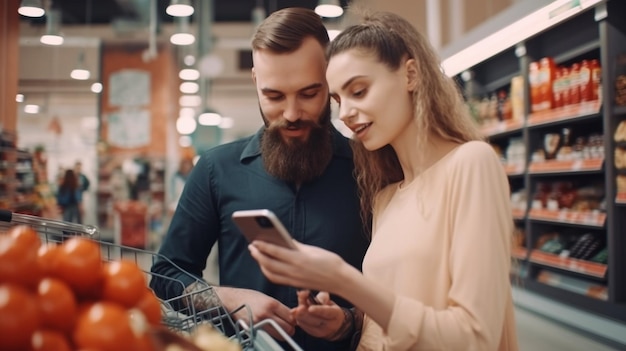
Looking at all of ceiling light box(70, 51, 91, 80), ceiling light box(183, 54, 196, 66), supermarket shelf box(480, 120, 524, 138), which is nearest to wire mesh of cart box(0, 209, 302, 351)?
supermarket shelf box(480, 120, 524, 138)

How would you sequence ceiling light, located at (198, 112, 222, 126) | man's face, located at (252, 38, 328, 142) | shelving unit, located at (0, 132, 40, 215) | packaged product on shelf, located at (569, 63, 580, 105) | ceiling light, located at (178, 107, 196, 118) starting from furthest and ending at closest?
ceiling light, located at (178, 107, 196, 118), ceiling light, located at (198, 112, 222, 126), packaged product on shelf, located at (569, 63, 580, 105), shelving unit, located at (0, 132, 40, 215), man's face, located at (252, 38, 328, 142)

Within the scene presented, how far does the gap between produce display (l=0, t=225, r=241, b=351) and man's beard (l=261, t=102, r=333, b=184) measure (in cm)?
84

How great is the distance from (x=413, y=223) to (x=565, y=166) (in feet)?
13.3

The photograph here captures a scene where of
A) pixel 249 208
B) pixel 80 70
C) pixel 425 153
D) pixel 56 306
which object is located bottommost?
pixel 56 306

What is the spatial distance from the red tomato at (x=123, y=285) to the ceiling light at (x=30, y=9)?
297 cm

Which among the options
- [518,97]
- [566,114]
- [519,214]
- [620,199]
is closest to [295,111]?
[620,199]

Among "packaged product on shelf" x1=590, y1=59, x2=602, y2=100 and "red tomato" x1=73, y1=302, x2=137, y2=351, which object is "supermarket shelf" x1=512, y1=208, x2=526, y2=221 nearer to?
"packaged product on shelf" x1=590, y1=59, x2=602, y2=100

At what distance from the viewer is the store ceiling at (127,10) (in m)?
12.8

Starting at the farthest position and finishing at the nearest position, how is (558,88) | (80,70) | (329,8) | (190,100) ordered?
(190,100)
(80,70)
(329,8)
(558,88)

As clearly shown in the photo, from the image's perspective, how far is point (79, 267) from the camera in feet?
2.68

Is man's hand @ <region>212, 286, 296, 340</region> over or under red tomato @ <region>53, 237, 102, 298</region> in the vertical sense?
under

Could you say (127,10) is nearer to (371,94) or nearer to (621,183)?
(621,183)

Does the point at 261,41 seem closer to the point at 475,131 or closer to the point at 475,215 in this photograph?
the point at 475,131

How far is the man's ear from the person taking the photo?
141 cm
